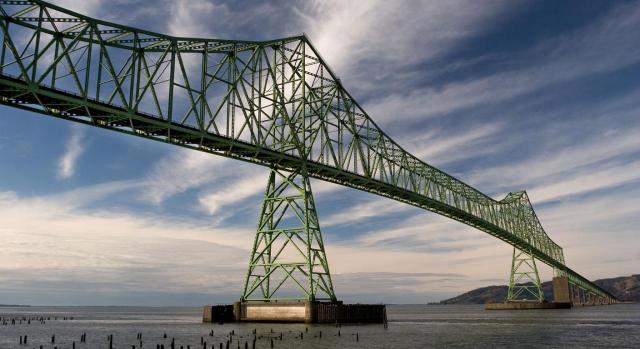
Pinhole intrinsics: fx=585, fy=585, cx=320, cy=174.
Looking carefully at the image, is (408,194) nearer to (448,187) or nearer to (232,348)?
(448,187)

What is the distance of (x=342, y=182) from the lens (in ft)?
248

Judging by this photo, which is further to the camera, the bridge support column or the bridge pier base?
the bridge support column

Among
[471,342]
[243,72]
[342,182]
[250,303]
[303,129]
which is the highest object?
[243,72]

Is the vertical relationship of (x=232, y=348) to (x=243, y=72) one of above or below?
below

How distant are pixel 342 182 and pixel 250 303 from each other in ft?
65.2

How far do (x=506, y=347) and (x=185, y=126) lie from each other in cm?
3436

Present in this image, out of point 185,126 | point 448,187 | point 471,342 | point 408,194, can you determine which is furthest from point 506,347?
point 448,187

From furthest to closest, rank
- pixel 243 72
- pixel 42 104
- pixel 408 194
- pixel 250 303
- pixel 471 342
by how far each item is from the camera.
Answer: pixel 408 194 < pixel 250 303 < pixel 243 72 < pixel 471 342 < pixel 42 104

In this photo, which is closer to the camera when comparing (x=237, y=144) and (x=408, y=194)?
(x=237, y=144)

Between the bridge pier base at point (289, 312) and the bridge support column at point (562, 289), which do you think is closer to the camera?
the bridge pier base at point (289, 312)

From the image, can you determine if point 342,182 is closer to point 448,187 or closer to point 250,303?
point 250,303

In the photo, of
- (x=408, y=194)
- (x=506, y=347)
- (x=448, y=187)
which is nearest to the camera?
(x=506, y=347)

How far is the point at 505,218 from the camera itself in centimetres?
14825

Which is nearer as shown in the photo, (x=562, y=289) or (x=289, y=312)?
(x=289, y=312)
